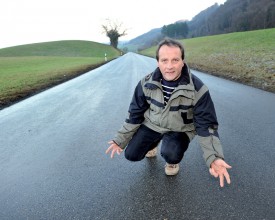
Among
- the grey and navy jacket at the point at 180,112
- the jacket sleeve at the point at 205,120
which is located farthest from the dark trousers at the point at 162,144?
the jacket sleeve at the point at 205,120

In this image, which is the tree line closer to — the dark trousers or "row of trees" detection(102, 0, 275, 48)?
"row of trees" detection(102, 0, 275, 48)

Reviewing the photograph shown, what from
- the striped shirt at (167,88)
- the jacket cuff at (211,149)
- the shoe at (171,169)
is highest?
the striped shirt at (167,88)

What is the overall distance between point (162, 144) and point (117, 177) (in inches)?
26.5

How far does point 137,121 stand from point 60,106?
194 inches

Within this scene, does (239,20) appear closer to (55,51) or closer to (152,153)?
(55,51)

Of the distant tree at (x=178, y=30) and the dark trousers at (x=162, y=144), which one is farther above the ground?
the dark trousers at (x=162, y=144)

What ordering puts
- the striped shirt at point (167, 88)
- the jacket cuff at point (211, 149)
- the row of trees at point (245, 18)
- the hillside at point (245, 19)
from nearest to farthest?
the jacket cuff at point (211, 149) < the striped shirt at point (167, 88) < the hillside at point (245, 19) < the row of trees at point (245, 18)

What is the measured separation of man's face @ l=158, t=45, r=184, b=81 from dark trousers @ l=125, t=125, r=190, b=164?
28.3 inches

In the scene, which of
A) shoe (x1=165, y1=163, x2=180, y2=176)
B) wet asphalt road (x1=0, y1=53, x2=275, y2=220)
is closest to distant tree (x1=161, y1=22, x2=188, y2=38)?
wet asphalt road (x1=0, y1=53, x2=275, y2=220)

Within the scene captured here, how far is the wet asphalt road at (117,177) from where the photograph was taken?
8.73 feet

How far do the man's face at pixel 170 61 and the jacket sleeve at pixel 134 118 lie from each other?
0.42 m

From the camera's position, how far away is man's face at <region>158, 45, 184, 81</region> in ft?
9.34

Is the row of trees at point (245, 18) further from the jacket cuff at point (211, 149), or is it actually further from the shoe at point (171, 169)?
the jacket cuff at point (211, 149)

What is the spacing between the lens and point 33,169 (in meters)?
3.75
